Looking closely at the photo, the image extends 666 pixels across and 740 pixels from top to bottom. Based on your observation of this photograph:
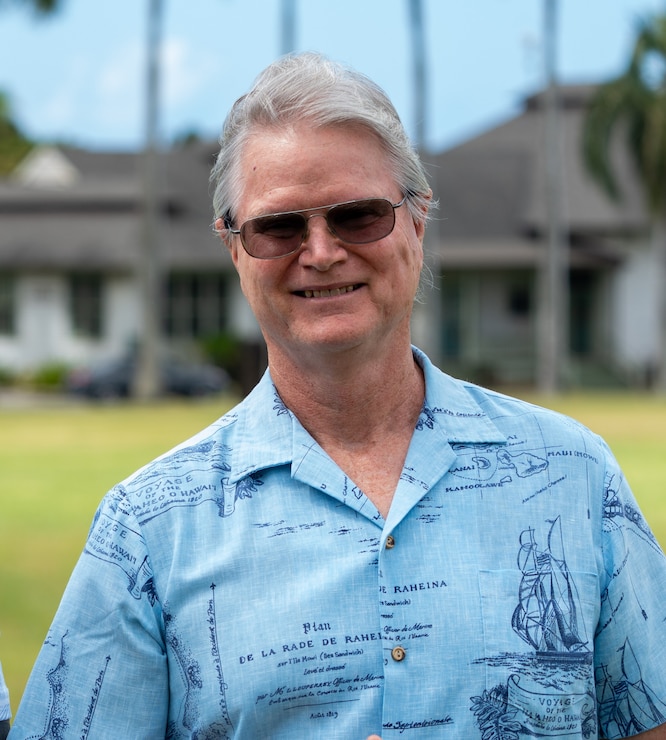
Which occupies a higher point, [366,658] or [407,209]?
[407,209]

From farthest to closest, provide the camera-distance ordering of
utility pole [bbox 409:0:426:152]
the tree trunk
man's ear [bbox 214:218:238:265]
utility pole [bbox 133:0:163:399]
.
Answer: the tree trunk
utility pole [bbox 133:0:163:399]
utility pole [bbox 409:0:426:152]
man's ear [bbox 214:218:238:265]

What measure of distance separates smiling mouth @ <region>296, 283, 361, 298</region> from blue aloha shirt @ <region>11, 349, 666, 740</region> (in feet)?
0.92

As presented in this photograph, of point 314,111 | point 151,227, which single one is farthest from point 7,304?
point 314,111

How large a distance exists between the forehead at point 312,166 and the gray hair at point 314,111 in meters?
0.02

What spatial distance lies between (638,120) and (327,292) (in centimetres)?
3702

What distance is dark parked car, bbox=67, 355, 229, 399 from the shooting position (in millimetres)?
35656

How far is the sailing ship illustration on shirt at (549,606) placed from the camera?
8.02 feet

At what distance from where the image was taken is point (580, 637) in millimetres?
2480

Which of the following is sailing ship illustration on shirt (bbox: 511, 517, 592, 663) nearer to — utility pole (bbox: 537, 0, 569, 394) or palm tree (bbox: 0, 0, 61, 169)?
utility pole (bbox: 537, 0, 569, 394)

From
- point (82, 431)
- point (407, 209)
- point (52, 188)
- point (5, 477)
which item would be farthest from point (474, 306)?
point (407, 209)

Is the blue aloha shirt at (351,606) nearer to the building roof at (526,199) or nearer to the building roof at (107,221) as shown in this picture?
the building roof at (107,221)

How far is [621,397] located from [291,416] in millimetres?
33229

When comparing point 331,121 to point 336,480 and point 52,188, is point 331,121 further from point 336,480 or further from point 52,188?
point 52,188

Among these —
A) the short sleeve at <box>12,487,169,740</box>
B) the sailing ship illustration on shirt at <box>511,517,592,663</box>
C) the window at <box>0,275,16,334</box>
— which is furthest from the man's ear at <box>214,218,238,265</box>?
the window at <box>0,275,16,334</box>
